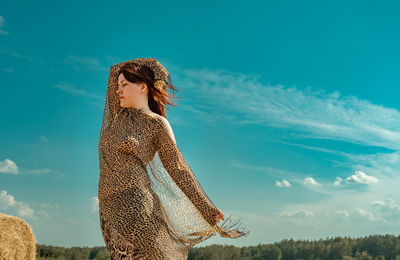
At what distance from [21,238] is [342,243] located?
695 cm

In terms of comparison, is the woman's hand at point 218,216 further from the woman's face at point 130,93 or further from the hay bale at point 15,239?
the hay bale at point 15,239

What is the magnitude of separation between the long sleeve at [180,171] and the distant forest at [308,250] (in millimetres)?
6136

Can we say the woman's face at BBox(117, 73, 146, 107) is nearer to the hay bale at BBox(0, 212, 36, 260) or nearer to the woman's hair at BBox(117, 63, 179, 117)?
the woman's hair at BBox(117, 63, 179, 117)

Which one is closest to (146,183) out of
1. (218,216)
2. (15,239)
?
(218,216)

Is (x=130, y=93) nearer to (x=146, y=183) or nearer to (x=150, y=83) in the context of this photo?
(x=150, y=83)

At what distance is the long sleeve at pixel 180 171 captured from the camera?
2961mm

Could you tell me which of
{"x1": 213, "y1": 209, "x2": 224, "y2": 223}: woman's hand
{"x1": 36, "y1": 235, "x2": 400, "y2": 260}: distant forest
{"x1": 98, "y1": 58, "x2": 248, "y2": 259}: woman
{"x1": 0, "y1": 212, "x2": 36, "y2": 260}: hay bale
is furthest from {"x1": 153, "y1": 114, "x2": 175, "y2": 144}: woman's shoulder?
{"x1": 36, "y1": 235, "x2": 400, "y2": 260}: distant forest

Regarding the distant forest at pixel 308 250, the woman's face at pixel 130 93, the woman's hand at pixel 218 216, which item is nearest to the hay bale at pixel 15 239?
the woman's face at pixel 130 93

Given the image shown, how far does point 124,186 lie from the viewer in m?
2.82

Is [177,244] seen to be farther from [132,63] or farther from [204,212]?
[132,63]

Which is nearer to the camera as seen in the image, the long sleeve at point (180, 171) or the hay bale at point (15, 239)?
the long sleeve at point (180, 171)

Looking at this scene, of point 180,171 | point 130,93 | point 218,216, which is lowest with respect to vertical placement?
point 218,216

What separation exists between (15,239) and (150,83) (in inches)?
123

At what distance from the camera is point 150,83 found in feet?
10.5
